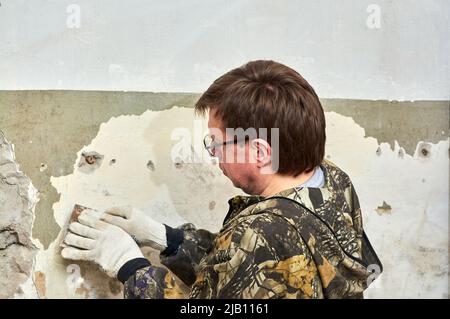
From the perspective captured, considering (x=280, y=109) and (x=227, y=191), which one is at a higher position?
(x=280, y=109)

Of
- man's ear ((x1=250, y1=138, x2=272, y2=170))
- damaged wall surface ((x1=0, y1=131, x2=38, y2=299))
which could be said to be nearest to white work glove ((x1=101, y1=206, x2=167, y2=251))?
damaged wall surface ((x1=0, y1=131, x2=38, y2=299))

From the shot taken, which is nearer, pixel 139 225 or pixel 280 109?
pixel 280 109

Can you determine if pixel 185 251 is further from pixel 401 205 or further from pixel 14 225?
pixel 401 205

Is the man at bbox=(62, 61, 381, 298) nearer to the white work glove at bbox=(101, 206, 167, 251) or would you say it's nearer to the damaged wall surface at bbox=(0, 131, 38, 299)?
the white work glove at bbox=(101, 206, 167, 251)

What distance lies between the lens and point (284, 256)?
1438 millimetres

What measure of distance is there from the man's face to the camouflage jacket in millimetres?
58

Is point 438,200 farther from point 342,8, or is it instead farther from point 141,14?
point 141,14

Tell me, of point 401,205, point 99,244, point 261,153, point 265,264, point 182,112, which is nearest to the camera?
point 265,264

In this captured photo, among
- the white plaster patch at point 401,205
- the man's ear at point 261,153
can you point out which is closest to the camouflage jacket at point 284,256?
the man's ear at point 261,153

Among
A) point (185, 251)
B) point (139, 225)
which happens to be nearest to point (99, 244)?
point (139, 225)

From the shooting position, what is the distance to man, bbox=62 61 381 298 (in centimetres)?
144

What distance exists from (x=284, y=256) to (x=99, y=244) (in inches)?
25.1

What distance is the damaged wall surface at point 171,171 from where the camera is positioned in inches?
75.9
